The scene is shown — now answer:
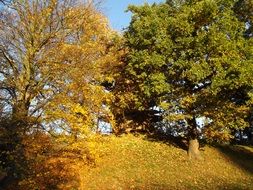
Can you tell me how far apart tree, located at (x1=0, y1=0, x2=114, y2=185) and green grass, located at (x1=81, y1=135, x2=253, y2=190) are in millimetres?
2749

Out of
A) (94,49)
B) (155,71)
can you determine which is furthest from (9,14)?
(155,71)

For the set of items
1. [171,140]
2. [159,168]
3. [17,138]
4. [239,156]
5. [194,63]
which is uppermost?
[194,63]

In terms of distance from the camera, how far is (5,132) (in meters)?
18.3

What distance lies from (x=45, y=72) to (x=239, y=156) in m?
15.7

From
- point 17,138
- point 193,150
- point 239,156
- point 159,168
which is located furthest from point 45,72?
point 239,156

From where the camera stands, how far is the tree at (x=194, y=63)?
79.4 feet

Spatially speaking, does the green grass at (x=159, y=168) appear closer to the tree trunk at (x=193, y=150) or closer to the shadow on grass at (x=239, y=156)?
the shadow on grass at (x=239, y=156)

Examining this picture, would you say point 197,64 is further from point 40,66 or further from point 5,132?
point 5,132

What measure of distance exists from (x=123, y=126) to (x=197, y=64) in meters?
8.03

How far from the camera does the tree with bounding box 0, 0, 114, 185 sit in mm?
19328

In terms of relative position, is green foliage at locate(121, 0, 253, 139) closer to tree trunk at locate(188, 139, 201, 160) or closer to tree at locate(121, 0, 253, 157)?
tree at locate(121, 0, 253, 157)

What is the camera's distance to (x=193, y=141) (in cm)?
2716

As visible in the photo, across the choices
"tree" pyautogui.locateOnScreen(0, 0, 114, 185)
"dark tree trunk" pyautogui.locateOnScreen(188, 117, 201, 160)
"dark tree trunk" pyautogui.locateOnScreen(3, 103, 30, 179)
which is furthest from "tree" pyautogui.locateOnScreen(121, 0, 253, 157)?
"dark tree trunk" pyautogui.locateOnScreen(3, 103, 30, 179)

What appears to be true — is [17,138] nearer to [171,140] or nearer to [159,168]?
[159,168]
